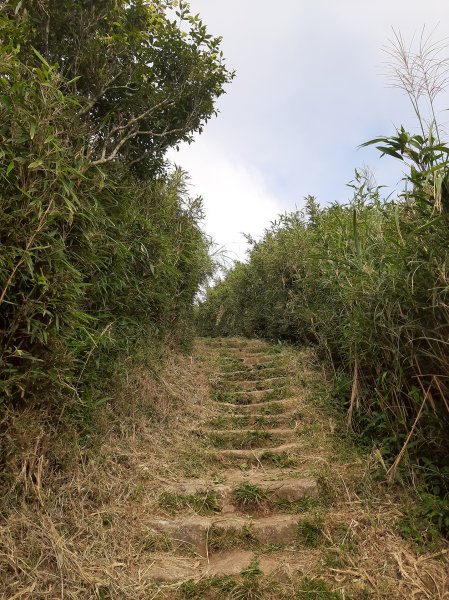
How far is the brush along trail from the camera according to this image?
7.57 ft

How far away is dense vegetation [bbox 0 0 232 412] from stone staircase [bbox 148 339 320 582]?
3.44 ft

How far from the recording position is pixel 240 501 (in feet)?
10.4

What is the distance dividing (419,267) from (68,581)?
2.66m

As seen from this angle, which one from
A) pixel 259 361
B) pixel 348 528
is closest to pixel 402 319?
pixel 348 528

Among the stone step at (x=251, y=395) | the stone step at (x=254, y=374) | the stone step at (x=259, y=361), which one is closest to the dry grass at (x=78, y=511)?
the stone step at (x=251, y=395)

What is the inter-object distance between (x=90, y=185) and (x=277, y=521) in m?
2.78

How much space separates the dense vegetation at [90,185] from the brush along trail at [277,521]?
3.73 ft

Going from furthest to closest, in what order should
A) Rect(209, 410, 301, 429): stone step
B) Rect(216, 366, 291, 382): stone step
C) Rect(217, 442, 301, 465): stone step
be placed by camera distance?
→ Rect(216, 366, 291, 382): stone step
Rect(209, 410, 301, 429): stone step
Rect(217, 442, 301, 465): stone step

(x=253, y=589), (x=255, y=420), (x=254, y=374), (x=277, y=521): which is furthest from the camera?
(x=254, y=374)

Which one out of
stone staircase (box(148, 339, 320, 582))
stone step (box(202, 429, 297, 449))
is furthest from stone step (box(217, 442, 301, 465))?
stone step (box(202, 429, 297, 449))

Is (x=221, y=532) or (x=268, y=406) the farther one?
(x=268, y=406)

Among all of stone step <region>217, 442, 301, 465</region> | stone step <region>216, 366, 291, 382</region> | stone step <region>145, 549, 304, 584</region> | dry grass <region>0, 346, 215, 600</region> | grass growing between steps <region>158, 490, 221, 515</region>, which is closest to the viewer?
dry grass <region>0, 346, 215, 600</region>

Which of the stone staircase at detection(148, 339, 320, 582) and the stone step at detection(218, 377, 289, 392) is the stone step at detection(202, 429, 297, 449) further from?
the stone step at detection(218, 377, 289, 392)

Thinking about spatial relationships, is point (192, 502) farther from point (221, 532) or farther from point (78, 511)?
point (78, 511)
